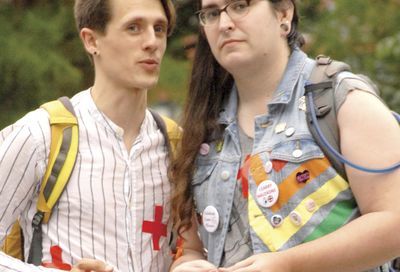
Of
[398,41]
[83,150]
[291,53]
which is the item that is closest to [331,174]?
[291,53]

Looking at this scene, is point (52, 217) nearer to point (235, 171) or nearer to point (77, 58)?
point (235, 171)

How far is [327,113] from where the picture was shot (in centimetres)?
465

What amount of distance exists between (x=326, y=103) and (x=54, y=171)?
1148 millimetres

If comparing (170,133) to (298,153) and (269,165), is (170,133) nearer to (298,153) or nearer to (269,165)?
(269,165)

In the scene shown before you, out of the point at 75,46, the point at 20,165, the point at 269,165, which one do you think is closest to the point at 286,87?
the point at 269,165

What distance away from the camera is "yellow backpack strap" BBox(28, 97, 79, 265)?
4918mm

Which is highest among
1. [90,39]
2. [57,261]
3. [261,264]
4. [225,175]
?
[90,39]

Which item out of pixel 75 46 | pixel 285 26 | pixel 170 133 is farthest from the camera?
pixel 75 46

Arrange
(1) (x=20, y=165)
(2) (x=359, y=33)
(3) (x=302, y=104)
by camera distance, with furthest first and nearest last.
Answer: (2) (x=359, y=33)
(1) (x=20, y=165)
(3) (x=302, y=104)

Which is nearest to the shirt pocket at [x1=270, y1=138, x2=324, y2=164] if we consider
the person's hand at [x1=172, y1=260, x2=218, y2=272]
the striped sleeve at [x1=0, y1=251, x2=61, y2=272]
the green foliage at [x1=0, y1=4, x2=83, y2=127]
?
the person's hand at [x1=172, y1=260, x2=218, y2=272]

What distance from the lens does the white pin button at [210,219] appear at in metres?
4.89

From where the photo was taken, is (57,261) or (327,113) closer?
(327,113)

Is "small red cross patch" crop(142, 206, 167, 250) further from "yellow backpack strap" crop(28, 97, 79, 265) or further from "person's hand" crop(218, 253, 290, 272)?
"person's hand" crop(218, 253, 290, 272)

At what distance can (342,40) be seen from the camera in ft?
37.0
